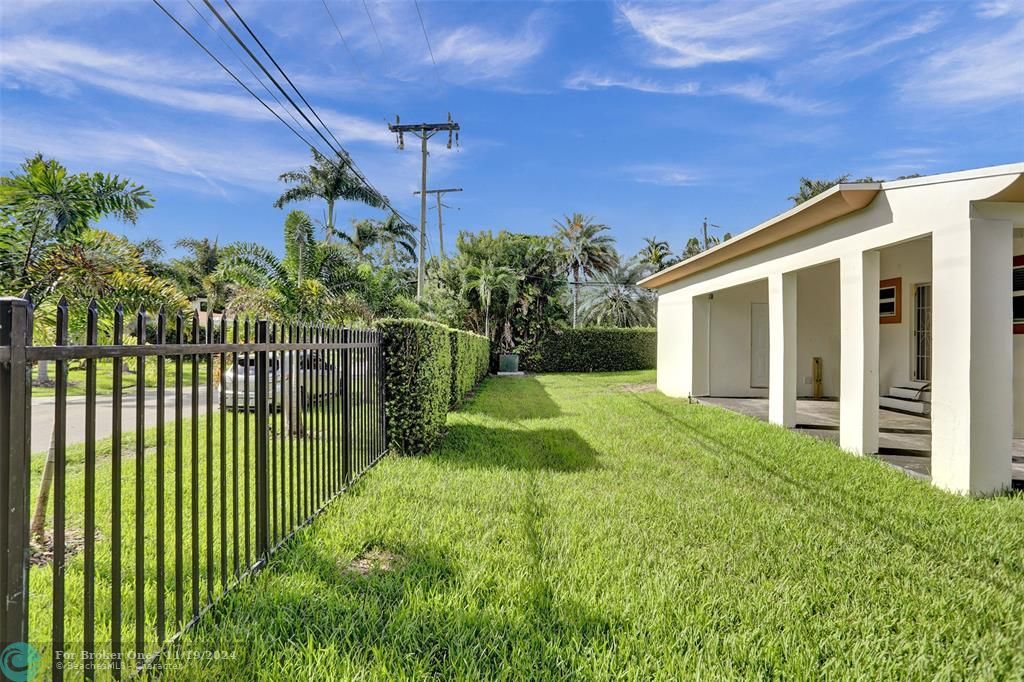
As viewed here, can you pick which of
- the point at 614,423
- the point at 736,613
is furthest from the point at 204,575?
the point at 614,423

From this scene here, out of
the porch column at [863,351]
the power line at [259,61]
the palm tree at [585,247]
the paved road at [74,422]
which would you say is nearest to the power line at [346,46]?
the power line at [259,61]

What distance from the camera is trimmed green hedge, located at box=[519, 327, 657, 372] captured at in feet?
81.2

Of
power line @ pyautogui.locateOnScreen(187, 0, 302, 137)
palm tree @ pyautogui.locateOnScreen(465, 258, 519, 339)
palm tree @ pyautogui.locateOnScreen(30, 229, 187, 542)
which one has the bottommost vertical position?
palm tree @ pyautogui.locateOnScreen(30, 229, 187, 542)

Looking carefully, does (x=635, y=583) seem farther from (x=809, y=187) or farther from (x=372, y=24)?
(x=809, y=187)

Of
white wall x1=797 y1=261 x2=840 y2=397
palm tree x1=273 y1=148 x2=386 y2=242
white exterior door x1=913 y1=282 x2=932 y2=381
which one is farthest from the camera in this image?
palm tree x1=273 y1=148 x2=386 y2=242

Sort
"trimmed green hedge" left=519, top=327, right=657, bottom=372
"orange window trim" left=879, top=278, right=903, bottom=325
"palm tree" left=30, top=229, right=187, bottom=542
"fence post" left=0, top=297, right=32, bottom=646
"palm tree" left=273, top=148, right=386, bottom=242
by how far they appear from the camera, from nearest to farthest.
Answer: "fence post" left=0, top=297, right=32, bottom=646 < "palm tree" left=30, top=229, right=187, bottom=542 < "orange window trim" left=879, top=278, right=903, bottom=325 < "palm tree" left=273, top=148, right=386, bottom=242 < "trimmed green hedge" left=519, top=327, right=657, bottom=372

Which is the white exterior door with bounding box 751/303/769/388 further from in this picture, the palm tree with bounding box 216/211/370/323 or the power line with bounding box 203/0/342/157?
the power line with bounding box 203/0/342/157

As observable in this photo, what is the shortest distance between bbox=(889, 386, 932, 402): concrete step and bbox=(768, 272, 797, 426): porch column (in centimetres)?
329

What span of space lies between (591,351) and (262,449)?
22.7 metres

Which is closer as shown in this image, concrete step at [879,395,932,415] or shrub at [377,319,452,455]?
shrub at [377,319,452,455]

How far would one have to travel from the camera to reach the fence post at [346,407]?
4.89 m

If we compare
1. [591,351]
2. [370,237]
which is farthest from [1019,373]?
[370,237]

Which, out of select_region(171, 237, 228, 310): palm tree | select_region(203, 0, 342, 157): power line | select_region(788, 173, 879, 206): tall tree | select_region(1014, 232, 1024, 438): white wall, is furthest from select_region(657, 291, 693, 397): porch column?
select_region(171, 237, 228, 310): palm tree

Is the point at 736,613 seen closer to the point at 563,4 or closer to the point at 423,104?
the point at 563,4
